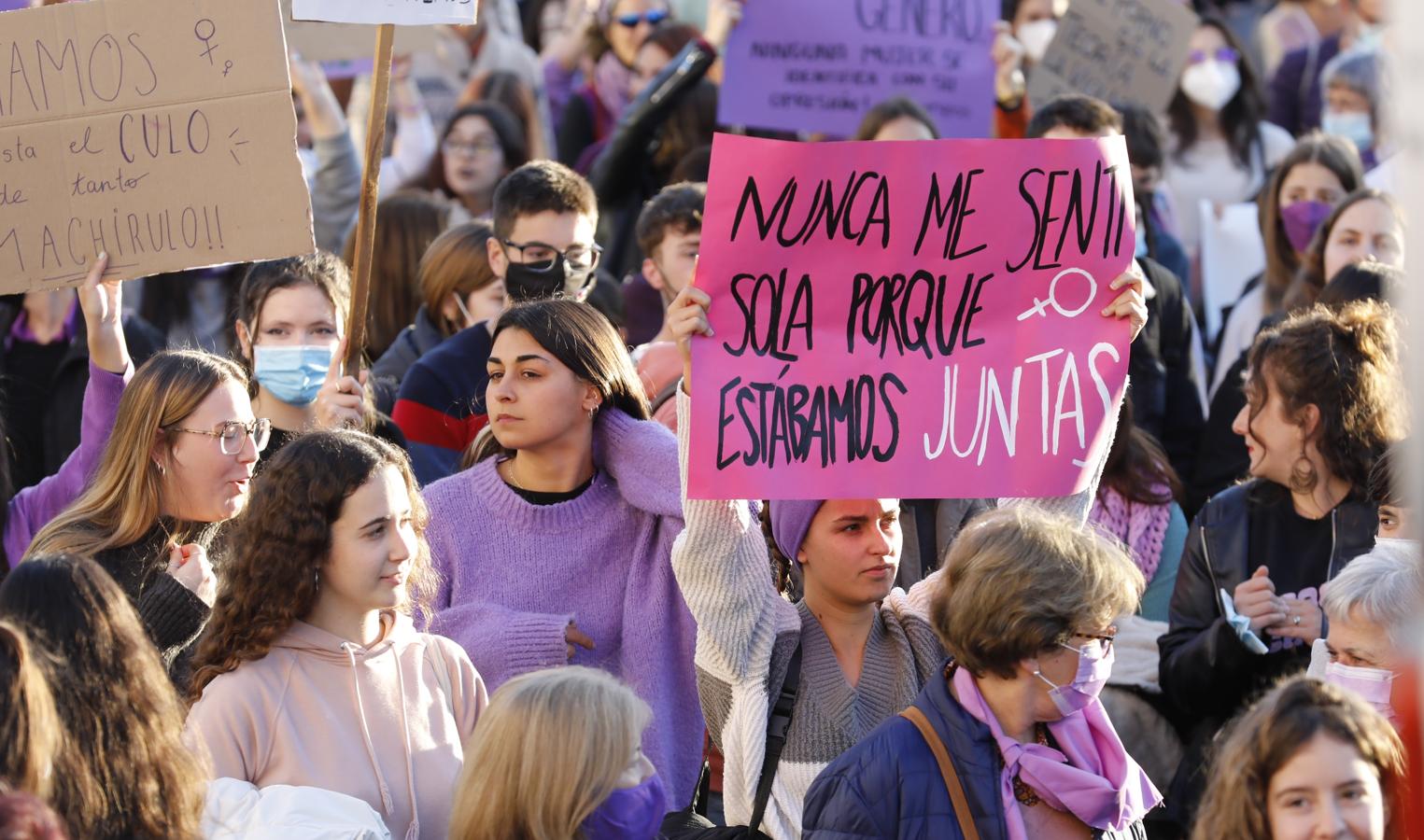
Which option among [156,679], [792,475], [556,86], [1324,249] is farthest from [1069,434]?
[556,86]

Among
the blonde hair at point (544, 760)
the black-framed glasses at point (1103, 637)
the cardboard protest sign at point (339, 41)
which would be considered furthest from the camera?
the cardboard protest sign at point (339, 41)

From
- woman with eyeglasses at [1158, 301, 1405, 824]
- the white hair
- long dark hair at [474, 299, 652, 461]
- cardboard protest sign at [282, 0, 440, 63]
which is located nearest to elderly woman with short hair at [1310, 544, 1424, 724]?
the white hair

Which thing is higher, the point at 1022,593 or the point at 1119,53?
the point at 1119,53

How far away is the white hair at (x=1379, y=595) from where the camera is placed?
4172 mm

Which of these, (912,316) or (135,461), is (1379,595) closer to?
(912,316)

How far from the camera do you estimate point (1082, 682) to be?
3.82m

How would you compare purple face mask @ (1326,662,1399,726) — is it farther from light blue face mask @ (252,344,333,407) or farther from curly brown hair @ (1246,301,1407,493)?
light blue face mask @ (252,344,333,407)

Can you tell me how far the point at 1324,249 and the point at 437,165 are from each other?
4.28 meters

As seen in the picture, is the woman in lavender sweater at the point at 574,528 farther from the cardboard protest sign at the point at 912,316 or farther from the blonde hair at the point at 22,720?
the blonde hair at the point at 22,720

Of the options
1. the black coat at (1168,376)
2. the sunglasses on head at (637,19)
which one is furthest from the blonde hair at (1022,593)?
the sunglasses on head at (637,19)

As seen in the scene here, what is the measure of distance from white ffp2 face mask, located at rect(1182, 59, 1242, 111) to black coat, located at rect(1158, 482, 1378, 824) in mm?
4593

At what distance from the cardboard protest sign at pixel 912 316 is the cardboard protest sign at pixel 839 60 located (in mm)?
3985

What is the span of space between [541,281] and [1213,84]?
4.60m

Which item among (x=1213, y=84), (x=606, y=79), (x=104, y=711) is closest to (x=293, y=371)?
(x=104, y=711)
